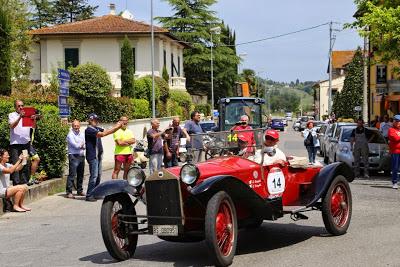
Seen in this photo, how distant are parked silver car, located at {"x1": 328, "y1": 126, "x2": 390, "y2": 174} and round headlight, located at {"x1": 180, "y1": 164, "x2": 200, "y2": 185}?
11.0 m

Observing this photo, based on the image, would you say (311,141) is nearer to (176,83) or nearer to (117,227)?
(117,227)

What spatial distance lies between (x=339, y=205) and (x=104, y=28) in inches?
1539

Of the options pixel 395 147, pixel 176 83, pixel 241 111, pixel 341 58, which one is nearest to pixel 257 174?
pixel 395 147

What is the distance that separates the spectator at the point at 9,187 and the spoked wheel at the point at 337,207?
6165 millimetres

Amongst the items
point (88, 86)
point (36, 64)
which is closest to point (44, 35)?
point (36, 64)

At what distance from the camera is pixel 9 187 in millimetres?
11984

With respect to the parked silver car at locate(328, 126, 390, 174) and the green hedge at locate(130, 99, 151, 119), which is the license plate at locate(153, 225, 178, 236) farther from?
the green hedge at locate(130, 99, 151, 119)

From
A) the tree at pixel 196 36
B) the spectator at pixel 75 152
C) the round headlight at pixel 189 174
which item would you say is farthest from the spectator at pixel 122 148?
the tree at pixel 196 36

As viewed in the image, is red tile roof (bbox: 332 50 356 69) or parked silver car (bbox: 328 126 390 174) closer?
parked silver car (bbox: 328 126 390 174)

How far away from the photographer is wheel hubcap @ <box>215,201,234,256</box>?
7.05 m

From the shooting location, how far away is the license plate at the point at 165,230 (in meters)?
7.07

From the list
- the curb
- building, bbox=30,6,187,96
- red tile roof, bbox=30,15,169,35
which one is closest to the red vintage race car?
the curb

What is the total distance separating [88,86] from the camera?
1085 inches

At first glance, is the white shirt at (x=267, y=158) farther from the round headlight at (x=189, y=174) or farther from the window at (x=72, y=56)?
the window at (x=72, y=56)
